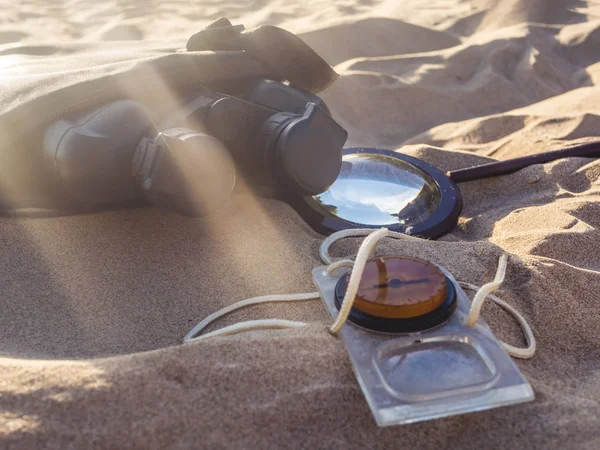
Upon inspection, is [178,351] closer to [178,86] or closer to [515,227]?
[178,86]

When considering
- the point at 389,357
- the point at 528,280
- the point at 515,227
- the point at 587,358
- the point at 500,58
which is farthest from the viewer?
the point at 500,58

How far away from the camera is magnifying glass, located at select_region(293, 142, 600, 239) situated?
4.29ft

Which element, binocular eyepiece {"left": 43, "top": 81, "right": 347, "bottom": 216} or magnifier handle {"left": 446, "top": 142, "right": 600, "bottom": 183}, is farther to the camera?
magnifier handle {"left": 446, "top": 142, "right": 600, "bottom": 183}

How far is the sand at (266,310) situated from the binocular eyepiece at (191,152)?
0.13m

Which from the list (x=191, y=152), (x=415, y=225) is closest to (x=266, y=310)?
(x=191, y=152)

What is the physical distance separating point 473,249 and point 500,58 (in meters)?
2.07

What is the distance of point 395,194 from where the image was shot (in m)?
1.45

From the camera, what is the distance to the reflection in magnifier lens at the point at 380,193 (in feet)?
4.43

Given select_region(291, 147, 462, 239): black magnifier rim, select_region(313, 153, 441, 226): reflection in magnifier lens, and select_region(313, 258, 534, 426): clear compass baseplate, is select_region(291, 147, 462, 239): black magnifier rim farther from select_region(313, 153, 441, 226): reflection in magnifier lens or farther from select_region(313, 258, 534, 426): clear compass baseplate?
select_region(313, 258, 534, 426): clear compass baseplate

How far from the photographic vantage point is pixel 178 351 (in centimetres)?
70

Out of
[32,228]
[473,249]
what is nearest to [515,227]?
[473,249]

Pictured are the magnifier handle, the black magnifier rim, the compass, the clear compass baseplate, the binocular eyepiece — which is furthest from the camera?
the magnifier handle

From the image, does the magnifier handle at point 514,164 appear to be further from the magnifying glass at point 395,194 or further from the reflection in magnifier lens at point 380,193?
the reflection in magnifier lens at point 380,193

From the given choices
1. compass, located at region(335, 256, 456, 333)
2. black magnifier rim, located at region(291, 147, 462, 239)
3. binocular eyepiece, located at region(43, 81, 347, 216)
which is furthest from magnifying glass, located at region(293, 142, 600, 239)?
compass, located at region(335, 256, 456, 333)
